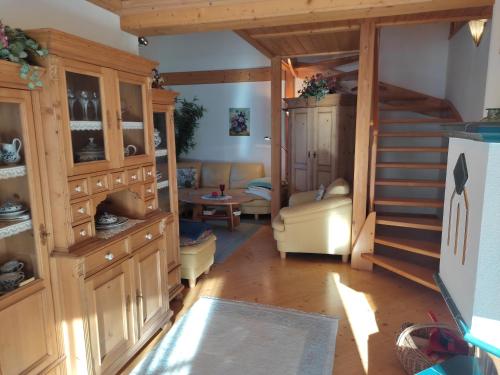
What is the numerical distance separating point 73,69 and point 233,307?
2157 millimetres

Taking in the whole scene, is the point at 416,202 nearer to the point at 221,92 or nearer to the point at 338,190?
the point at 338,190

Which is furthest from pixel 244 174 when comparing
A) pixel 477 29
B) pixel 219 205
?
pixel 477 29

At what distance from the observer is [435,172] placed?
17.0 ft

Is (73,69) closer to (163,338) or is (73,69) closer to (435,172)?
(163,338)

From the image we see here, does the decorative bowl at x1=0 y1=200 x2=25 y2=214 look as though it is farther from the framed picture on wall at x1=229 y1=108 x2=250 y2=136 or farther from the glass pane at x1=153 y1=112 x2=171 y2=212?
the framed picture on wall at x1=229 y1=108 x2=250 y2=136

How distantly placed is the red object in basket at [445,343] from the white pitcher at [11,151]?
2592 millimetres

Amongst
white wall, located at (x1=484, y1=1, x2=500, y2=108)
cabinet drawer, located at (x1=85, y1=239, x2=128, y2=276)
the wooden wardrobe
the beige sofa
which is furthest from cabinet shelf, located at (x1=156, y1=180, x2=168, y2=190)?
the beige sofa

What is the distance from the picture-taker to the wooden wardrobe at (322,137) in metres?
5.03

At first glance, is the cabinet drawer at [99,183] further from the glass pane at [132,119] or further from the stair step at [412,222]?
the stair step at [412,222]

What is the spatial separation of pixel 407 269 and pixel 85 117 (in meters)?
3.06

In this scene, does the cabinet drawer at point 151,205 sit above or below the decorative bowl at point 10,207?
below

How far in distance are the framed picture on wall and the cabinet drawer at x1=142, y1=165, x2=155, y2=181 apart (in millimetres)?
4059

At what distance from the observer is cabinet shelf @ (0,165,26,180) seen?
164 cm

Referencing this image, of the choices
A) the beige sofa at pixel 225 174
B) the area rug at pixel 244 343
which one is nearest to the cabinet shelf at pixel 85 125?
the area rug at pixel 244 343
